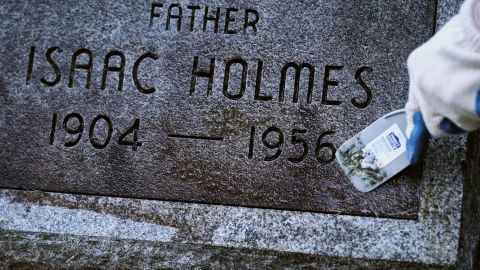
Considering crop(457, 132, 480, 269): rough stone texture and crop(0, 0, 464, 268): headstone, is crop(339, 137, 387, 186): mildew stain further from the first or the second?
crop(457, 132, 480, 269): rough stone texture

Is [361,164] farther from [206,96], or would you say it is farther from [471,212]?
[206,96]

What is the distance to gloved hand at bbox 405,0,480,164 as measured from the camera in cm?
134

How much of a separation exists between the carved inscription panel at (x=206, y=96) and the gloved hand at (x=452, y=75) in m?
0.46

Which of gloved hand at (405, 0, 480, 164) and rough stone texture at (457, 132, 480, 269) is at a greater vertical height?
gloved hand at (405, 0, 480, 164)

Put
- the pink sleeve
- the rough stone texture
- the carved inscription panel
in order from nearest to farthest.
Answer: the pink sleeve → the rough stone texture → the carved inscription panel

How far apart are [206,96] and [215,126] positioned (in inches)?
4.7

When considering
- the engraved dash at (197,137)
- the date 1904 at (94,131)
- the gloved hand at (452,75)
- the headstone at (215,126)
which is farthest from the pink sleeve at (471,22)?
the date 1904 at (94,131)

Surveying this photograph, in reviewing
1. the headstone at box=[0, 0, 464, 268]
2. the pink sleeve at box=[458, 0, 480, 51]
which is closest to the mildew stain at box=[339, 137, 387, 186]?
the headstone at box=[0, 0, 464, 268]

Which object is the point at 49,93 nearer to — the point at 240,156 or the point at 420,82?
the point at 240,156

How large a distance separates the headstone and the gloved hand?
1.46 ft

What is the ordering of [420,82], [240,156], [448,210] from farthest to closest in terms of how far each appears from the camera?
[240,156]
[448,210]
[420,82]

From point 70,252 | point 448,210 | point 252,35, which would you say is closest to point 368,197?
point 448,210

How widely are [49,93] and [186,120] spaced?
1.79 feet

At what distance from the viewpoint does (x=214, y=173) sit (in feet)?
6.67
